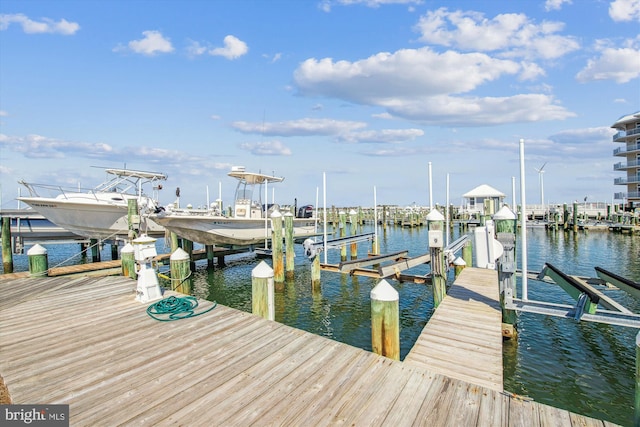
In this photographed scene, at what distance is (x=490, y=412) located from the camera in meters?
3.39

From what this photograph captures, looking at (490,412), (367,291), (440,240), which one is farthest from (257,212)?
(490,412)

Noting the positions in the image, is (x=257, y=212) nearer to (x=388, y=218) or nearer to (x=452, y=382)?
(x=452, y=382)

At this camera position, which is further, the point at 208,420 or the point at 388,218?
the point at 388,218

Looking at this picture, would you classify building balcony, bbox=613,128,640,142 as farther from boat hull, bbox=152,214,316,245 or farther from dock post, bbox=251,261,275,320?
dock post, bbox=251,261,275,320

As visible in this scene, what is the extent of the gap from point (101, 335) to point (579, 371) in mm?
9280

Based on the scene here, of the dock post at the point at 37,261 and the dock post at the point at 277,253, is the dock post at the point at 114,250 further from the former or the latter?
the dock post at the point at 277,253

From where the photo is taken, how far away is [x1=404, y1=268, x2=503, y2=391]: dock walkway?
477 centimetres

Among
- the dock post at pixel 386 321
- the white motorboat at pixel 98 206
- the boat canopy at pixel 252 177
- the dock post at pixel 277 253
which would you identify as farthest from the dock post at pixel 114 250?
the dock post at pixel 386 321

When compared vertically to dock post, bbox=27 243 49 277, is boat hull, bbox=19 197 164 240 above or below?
above

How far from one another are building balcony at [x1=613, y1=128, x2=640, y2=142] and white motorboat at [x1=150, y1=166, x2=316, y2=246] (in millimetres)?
54269

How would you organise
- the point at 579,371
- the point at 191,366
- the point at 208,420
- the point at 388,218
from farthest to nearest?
the point at 388,218 < the point at 579,371 < the point at 191,366 < the point at 208,420
